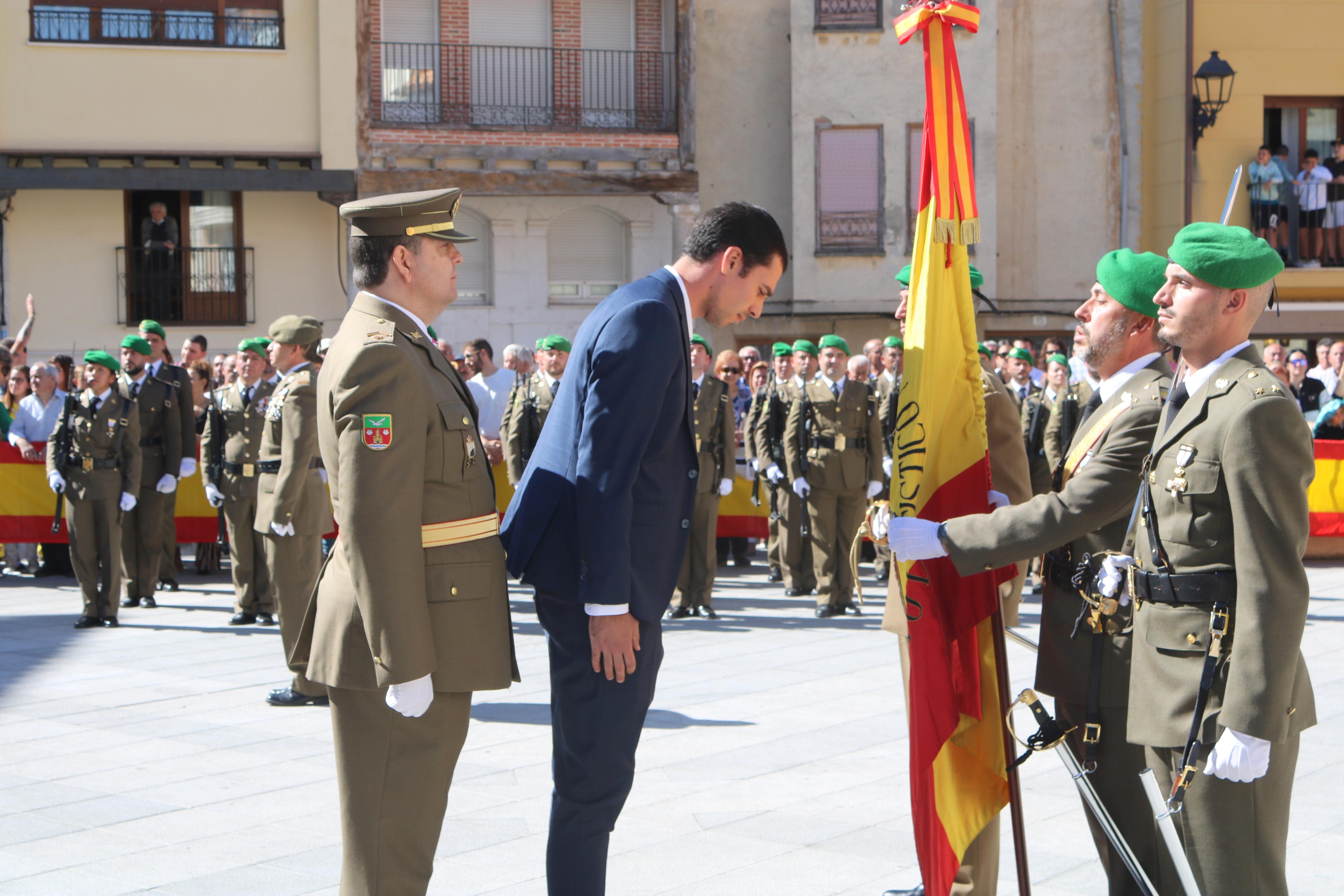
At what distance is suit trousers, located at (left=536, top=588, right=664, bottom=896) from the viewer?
3.63 m

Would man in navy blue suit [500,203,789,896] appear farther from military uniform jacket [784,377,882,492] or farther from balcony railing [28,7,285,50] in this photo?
balcony railing [28,7,285,50]

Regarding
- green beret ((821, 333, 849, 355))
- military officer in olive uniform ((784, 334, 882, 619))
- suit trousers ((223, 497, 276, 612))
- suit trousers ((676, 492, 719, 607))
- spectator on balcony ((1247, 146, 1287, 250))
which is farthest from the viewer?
spectator on balcony ((1247, 146, 1287, 250))

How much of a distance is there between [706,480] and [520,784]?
5.58 meters

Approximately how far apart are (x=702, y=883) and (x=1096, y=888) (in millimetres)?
1279

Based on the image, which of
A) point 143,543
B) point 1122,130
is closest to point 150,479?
point 143,543

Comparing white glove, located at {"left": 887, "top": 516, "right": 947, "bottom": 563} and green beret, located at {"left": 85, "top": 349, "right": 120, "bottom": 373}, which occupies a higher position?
green beret, located at {"left": 85, "top": 349, "right": 120, "bottom": 373}

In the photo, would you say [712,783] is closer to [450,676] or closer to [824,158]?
[450,676]

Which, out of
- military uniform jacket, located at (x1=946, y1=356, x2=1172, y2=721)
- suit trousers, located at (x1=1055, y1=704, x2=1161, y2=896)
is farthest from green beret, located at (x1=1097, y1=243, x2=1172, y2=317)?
suit trousers, located at (x1=1055, y1=704, x2=1161, y2=896)

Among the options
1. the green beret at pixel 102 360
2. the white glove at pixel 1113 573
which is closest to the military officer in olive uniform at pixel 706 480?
the green beret at pixel 102 360

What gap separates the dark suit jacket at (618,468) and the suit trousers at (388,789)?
48 cm

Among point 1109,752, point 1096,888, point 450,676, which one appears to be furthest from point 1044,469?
point 450,676

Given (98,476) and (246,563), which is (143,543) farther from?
(246,563)

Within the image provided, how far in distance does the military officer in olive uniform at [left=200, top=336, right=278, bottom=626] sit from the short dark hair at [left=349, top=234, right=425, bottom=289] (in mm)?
6764

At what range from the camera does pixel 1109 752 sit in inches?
147
